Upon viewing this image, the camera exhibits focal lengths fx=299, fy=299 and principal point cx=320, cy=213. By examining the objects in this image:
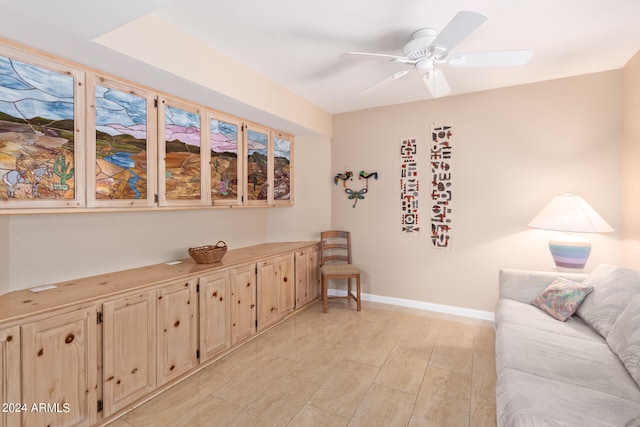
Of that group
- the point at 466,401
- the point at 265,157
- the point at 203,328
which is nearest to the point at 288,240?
the point at 265,157

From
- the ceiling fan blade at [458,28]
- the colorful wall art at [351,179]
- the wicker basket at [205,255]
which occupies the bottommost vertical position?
the wicker basket at [205,255]

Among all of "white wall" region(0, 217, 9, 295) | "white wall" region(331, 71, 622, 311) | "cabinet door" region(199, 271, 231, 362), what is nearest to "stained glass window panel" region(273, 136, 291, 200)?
"white wall" region(331, 71, 622, 311)

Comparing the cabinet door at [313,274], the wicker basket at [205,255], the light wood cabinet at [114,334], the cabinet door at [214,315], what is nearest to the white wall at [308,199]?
the cabinet door at [313,274]

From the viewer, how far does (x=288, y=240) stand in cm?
426

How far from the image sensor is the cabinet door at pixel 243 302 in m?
2.78

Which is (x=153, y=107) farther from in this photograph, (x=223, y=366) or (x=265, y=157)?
(x=223, y=366)

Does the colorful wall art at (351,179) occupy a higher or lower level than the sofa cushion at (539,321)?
higher

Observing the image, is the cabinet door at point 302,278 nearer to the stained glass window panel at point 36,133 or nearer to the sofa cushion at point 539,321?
the sofa cushion at point 539,321

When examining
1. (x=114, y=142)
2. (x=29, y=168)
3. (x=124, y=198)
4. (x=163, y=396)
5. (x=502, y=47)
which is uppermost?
(x=502, y=47)

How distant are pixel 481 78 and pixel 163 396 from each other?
12.9ft

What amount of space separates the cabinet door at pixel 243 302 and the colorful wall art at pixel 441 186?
2.23 m

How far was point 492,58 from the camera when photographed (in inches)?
81.5

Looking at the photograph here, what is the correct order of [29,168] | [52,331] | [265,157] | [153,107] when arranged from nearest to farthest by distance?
1. [52,331]
2. [29,168]
3. [153,107]
4. [265,157]

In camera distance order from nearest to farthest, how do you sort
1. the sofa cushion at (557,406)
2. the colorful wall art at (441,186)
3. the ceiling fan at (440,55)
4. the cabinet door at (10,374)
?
1. the sofa cushion at (557,406)
2. the cabinet door at (10,374)
3. the ceiling fan at (440,55)
4. the colorful wall art at (441,186)
